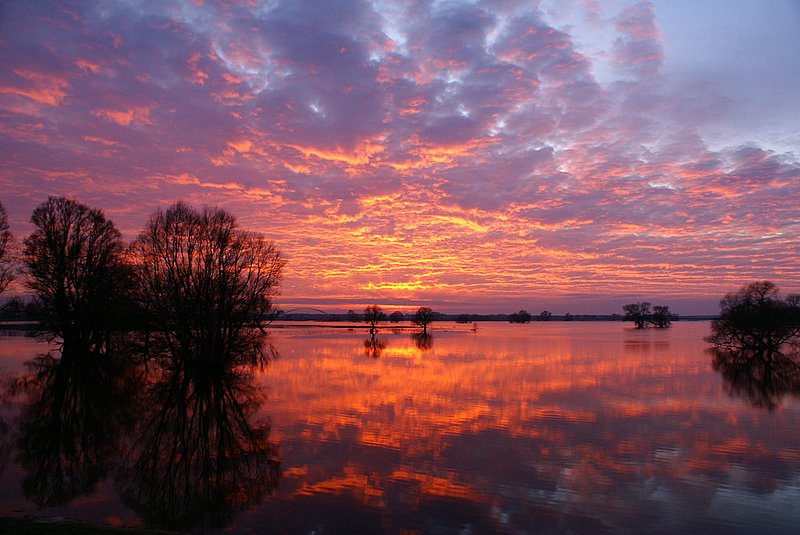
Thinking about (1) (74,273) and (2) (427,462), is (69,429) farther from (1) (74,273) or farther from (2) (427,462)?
(1) (74,273)

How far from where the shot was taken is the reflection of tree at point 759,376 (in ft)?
99.2

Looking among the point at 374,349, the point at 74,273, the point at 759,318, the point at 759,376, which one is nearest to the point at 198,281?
the point at 74,273

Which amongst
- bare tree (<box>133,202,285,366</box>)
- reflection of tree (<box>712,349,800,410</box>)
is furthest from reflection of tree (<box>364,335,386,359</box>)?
reflection of tree (<box>712,349,800,410</box>)

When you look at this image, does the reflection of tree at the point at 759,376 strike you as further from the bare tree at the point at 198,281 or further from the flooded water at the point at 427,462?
the bare tree at the point at 198,281

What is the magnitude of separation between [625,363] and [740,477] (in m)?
35.4

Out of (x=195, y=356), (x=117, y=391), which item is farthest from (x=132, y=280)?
(x=117, y=391)

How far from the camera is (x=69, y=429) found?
19.9 meters

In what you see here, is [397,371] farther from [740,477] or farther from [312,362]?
[740,477]

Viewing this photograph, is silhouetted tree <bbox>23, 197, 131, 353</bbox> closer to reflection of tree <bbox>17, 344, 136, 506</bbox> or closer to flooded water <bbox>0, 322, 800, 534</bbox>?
reflection of tree <bbox>17, 344, 136, 506</bbox>

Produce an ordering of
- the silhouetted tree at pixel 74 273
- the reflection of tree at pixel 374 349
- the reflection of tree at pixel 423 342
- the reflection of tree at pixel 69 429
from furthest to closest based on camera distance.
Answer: the reflection of tree at pixel 423 342 → the reflection of tree at pixel 374 349 → the silhouetted tree at pixel 74 273 → the reflection of tree at pixel 69 429

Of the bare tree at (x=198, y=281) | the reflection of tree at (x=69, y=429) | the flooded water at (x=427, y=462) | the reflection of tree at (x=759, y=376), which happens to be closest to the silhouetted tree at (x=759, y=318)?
the reflection of tree at (x=759, y=376)

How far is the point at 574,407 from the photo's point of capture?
2530 cm

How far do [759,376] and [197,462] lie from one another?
142 ft

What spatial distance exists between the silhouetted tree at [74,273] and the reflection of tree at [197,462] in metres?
22.9
